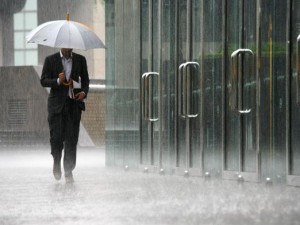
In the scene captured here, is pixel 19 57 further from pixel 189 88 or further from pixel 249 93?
pixel 249 93

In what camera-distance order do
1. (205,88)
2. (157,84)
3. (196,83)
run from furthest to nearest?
(157,84) → (196,83) → (205,88)

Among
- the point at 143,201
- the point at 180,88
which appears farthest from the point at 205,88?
the point at 143,201

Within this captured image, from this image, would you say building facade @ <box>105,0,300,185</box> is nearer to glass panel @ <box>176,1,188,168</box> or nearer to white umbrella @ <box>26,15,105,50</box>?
glass panel @ <box>176,1,188,168</box>

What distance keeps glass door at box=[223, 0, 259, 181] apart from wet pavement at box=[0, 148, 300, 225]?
1.22 feet

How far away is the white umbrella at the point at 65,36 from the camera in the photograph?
1310 cm

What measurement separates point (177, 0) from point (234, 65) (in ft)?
8.65

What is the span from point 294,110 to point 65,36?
2.98 metres

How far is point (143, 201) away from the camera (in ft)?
33.0

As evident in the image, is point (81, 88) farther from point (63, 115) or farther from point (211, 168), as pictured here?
point (211, 168)

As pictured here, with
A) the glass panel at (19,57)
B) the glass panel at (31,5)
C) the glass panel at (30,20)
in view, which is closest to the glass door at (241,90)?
the glass panel at (31,5)

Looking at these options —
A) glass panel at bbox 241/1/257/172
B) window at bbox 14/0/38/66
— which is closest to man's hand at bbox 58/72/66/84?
glass panel at bbox 241/1/257/172

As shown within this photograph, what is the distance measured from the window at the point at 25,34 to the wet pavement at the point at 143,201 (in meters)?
32.2

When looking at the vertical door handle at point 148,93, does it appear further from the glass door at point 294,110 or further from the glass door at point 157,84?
the glass door at point 294,110

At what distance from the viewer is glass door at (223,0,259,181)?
1287cm
